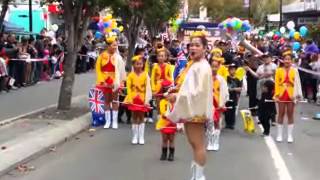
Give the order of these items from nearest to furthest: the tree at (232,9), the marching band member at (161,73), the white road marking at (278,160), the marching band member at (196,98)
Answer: the marching band member at (196,98), the white road marking at (278,160), the marching band member at (161,73), the tree at (232,9)

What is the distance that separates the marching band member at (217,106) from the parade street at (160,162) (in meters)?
0.24

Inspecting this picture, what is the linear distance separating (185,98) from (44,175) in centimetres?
251

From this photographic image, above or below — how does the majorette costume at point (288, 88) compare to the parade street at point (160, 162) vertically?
above

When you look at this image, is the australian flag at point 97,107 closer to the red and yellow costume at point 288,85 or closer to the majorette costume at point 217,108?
the majorette costume at point 217,108

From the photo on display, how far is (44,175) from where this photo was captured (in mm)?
8922

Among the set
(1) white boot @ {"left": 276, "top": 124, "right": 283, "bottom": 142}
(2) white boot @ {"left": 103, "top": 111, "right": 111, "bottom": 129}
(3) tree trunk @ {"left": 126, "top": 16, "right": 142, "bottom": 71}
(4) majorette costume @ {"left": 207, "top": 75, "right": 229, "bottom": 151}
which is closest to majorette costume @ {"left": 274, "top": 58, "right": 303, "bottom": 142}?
(1) white boot @ {"left": 276, "top": 124, "right": 283, "bottom": 142}

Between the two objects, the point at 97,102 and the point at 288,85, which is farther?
the point at 97,102

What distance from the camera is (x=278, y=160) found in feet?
34.0

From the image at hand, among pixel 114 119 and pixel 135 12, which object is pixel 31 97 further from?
pixel 114 119

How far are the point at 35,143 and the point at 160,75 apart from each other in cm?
322

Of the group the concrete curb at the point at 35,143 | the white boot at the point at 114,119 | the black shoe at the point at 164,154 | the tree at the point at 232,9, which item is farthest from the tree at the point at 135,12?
the tree at the point at 232,9

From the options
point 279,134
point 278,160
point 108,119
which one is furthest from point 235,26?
point 278,160

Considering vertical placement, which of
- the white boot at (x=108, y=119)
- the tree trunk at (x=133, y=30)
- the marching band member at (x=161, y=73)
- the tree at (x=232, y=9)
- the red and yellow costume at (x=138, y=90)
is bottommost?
the white boot at (x=108, y=119)

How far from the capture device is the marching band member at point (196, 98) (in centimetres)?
764
